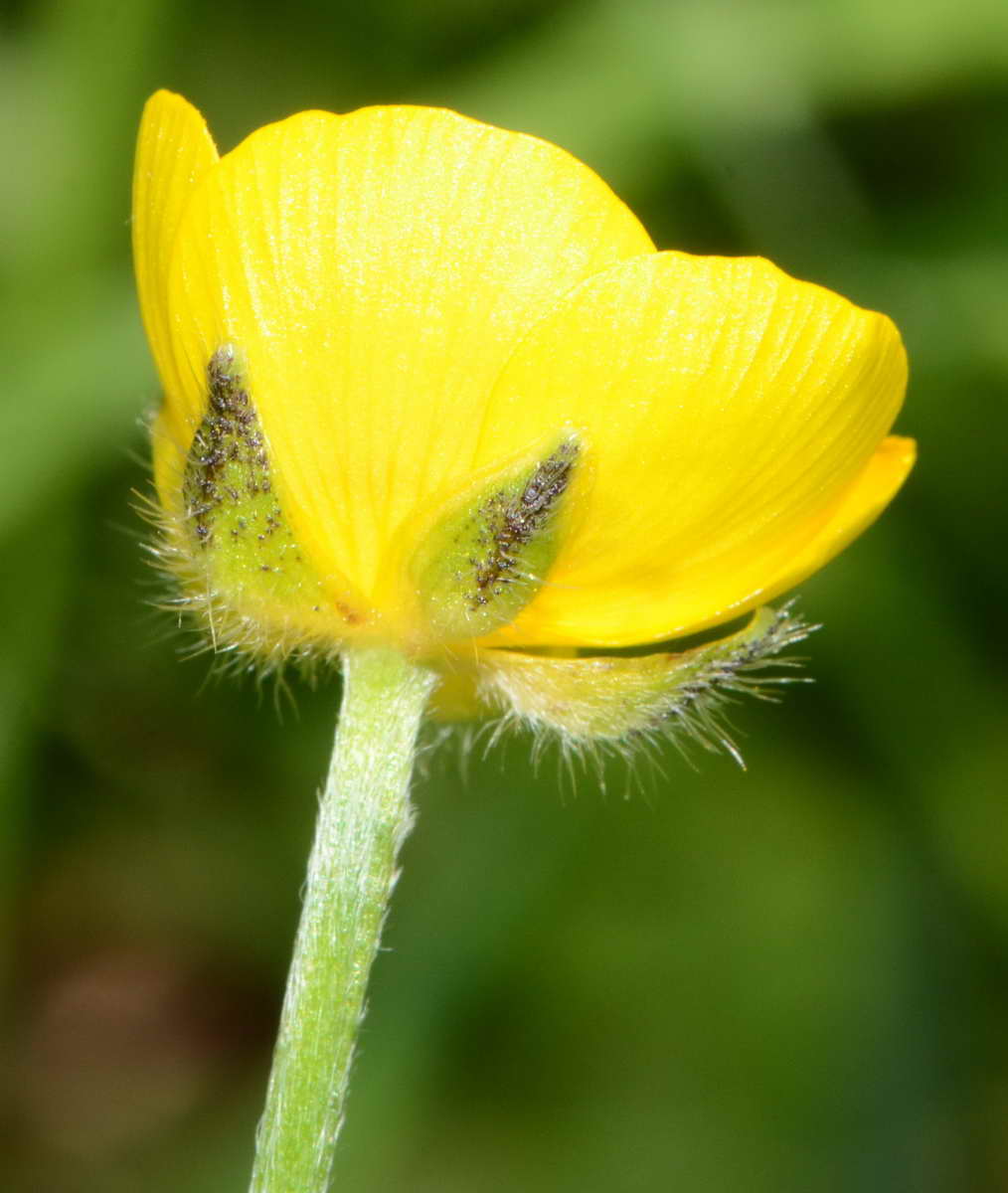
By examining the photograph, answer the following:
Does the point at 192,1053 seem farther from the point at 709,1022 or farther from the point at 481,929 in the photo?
the point at 709,1022

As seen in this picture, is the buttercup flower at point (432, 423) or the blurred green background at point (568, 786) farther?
the blurred green background at point (568, 786)

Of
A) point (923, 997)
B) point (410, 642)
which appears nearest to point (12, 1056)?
point (923, 997)

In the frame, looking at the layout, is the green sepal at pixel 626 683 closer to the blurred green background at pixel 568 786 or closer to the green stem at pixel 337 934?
the green stem at pixel 337 934

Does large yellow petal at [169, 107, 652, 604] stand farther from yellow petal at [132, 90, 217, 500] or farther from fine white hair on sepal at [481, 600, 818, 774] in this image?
fine white hair on sepal at [481, 600, 818, 774]

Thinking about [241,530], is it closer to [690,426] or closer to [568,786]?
[690,426]

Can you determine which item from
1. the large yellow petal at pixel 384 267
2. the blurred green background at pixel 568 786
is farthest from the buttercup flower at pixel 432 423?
the blurred green background at pixel 568 786

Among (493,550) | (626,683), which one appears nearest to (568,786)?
(626,683)
